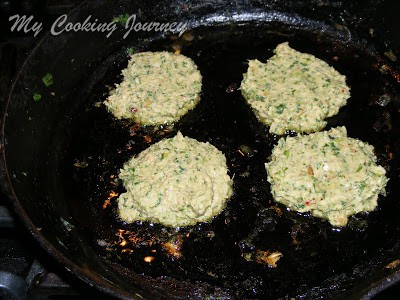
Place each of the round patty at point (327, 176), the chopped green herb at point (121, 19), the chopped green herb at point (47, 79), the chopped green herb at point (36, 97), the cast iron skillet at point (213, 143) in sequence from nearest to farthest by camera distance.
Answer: the cast iron skillet at point (213, 143), the round patty at point (327, 176), the chopped green herb at point (36, 97), the chopped green herb at point (47, 79), the chopped green herb at point (121, 19)

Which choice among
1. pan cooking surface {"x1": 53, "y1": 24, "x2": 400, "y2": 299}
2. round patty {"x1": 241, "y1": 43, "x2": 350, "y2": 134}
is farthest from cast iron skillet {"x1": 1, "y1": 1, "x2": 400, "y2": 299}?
round patty {"x1": 241, "y1": 43, "x2": 350, "y2": 134}

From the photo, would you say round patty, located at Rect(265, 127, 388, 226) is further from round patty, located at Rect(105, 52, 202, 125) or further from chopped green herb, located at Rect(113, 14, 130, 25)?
chopped green herb, located at Rect(113, 14, 130, 25)

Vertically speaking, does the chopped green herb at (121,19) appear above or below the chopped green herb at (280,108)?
above

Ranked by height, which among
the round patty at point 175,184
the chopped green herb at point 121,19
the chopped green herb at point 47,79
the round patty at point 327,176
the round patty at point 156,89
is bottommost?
the round patty at point 327,176

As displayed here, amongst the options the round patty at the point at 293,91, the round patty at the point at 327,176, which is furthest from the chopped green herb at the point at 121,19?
the round patty at the point at 327,176

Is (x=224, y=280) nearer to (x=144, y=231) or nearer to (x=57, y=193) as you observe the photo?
(x=144, y=231)

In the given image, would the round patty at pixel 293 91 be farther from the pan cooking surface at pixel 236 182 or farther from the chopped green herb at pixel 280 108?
the pan cooking surface at pixel 236 182
